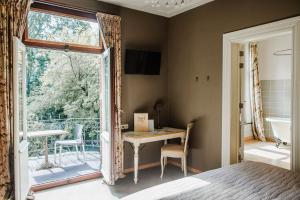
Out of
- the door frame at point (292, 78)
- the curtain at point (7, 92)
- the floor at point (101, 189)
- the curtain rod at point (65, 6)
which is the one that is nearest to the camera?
the curtain at point (7, 92)

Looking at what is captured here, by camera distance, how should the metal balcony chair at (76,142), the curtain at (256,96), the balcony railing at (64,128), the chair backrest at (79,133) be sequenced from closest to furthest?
the metal balcony chair at (76,142) → the chair backrest at (79,133) → the balcony railing at (64,128) → the curtain at (256,96)

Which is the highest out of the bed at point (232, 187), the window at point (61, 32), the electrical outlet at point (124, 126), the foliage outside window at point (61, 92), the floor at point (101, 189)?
the window at point (61, 32)

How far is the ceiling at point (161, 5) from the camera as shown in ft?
12.7

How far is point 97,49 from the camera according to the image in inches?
157

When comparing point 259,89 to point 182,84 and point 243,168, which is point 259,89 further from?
point 243,168

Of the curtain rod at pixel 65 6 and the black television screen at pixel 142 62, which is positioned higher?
the curtain rod at pixel 65 6

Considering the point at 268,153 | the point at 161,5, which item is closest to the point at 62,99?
the point at 161,5

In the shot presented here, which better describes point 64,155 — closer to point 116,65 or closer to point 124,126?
point 124,126

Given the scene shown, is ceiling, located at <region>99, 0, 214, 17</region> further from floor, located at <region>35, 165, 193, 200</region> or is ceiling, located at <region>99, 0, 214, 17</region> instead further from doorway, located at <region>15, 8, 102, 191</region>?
floor, located at <region>35, 165, 193, 200</region>

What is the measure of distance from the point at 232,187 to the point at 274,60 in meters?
5.28

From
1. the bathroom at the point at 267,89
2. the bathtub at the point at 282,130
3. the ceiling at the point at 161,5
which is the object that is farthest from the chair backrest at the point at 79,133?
the bathtub at the point at 282,130

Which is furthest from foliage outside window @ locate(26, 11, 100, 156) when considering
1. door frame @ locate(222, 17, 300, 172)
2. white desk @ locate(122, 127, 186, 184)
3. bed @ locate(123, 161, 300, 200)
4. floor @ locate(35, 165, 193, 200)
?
bed @ locate(123, 161, 300, 200)

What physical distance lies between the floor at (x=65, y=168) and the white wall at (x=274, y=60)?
4953 millimetres

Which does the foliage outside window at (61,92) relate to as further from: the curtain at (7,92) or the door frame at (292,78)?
the door frame at (292,78)
